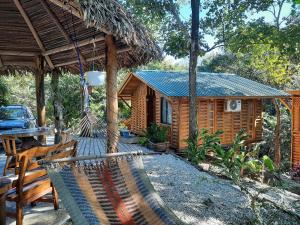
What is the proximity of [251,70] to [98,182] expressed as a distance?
20.9 metres

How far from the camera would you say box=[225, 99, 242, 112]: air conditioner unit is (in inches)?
519

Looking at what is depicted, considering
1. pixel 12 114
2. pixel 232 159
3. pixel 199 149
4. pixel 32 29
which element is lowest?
pixel 232 159

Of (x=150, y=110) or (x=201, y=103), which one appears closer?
(x=201, y=103)

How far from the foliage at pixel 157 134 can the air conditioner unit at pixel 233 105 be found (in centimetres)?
280

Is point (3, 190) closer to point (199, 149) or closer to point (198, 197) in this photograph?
point (198, 197)

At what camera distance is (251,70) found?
22656mm

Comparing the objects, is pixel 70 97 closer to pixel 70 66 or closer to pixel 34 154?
pixel 70 66

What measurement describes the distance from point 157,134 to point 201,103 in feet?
7.78

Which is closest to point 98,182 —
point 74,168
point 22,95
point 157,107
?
point 74,168

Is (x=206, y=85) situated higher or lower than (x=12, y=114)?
higher

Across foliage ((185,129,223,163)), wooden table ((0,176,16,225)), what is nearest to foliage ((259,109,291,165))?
foliage ((185,129,223,163))

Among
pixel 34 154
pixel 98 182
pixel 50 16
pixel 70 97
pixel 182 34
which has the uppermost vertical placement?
pixel 182 34

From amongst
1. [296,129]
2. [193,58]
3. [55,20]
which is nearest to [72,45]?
[55,20]

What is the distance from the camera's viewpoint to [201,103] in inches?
512
